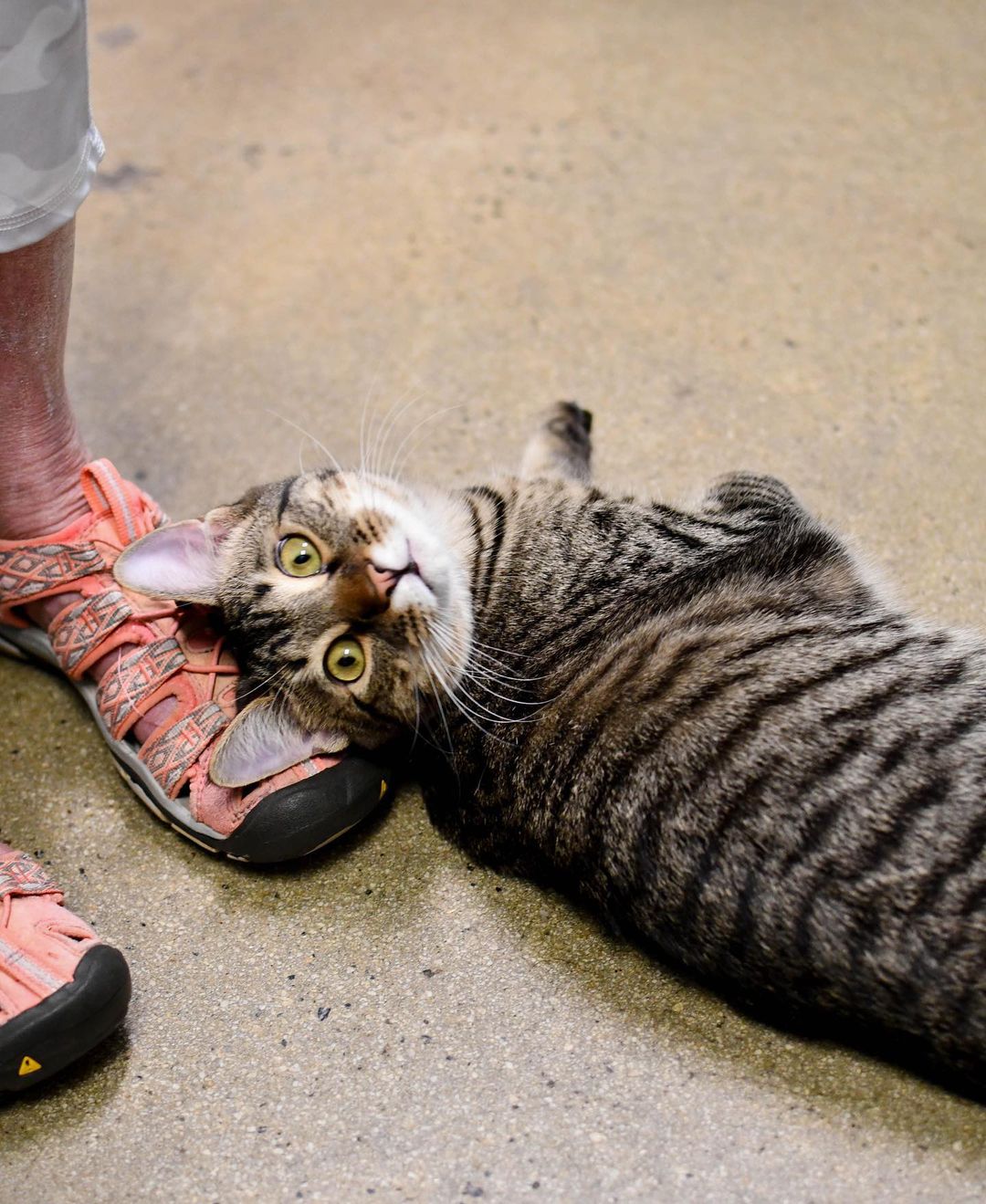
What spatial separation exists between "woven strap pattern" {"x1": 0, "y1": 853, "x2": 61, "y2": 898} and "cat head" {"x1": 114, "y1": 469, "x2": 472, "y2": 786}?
303 millimetres

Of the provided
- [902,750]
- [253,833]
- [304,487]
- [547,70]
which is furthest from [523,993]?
[547,70]

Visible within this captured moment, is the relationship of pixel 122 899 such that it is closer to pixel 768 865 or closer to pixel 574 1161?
pixel 574 1161

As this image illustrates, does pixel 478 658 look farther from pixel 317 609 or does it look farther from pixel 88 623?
pixel 88 623

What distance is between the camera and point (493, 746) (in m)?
1.68

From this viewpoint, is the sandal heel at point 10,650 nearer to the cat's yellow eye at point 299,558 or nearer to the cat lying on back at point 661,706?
the cat lying on back at point 661,706

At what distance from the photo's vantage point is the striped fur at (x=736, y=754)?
136 centimetres

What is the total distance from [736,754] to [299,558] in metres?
0.72

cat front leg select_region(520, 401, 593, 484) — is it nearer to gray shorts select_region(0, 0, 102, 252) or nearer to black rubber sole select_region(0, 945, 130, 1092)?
gray shorts select_region(0, 0, 102, 252)

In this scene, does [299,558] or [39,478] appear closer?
[299,558]

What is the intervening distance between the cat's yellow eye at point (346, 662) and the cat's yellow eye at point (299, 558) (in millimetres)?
120

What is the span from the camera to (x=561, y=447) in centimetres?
217

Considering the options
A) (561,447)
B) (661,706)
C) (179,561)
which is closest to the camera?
(661,706)

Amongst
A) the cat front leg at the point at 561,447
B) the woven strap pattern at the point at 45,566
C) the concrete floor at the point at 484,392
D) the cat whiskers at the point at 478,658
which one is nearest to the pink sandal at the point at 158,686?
the woven strap pattern at the point at 45,566

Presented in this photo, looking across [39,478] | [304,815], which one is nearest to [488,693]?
[304,815]
